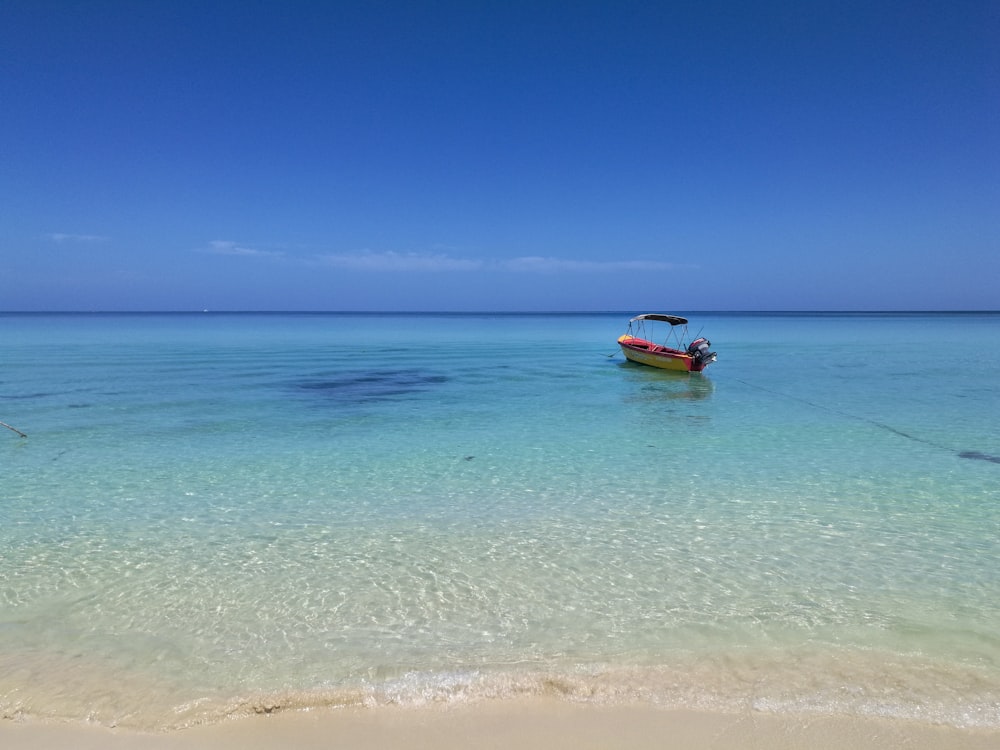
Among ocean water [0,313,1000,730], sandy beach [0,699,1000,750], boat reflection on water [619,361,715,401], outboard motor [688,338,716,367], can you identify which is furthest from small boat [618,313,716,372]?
sandy beach [0,699,1000,750]

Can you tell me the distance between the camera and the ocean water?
14.6 ft

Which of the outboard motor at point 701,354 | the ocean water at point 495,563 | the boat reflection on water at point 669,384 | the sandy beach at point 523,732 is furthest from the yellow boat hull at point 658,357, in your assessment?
the sandy beach at point 523,732

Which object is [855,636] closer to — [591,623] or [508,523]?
[591,623]

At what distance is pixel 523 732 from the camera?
3885 mm

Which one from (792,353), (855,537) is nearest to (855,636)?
(855,537)

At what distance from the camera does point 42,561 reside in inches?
263

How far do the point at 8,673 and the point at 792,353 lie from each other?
40.7 metres

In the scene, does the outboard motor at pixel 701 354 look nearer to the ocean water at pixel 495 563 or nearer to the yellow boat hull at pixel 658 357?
the yellow boat hull at pixel 658 357

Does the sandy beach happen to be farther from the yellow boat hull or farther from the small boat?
the yellow boat hull

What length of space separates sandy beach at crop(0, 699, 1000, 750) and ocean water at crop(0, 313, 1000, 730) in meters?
0.15

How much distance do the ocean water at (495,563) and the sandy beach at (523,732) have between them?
0.15 meters

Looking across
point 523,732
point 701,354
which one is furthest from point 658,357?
point 523,732

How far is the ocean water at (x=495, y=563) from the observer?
175 inches

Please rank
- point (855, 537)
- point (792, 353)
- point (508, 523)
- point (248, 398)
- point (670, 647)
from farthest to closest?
point (792, 353) < point (248, 398) < point (508, 523) < point (855, 537) < point (670, 647)
